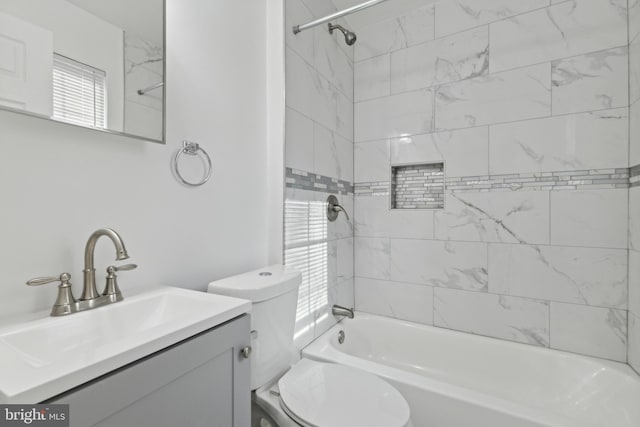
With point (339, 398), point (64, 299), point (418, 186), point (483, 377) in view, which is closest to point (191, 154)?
point (64, 299)

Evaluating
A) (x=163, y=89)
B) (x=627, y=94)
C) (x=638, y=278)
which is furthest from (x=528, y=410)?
(x=163, y=89)

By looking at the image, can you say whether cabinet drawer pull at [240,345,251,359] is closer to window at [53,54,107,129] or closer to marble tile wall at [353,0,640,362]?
window at [53,54,107,129]

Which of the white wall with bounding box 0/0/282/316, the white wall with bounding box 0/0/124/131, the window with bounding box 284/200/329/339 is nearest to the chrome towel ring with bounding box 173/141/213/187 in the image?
the white wall with bounding box 0/0/282/316

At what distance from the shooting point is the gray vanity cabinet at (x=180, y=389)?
55cm

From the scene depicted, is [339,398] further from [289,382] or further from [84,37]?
[84,37]

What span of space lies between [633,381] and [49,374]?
88.7 inches

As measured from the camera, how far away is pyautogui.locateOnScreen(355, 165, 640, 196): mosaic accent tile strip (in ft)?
5.33

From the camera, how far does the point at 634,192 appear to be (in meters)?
1.54

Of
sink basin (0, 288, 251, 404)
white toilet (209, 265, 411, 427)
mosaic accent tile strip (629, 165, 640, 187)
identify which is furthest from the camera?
mosaic accent tile strip (629, 165, 640, 187)

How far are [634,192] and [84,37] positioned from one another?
2427 mm

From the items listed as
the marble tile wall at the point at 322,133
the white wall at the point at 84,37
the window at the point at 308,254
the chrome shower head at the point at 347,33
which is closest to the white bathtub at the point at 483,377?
the window at the point at 308,254

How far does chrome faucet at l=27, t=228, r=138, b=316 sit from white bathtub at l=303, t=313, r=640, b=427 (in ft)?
3.63

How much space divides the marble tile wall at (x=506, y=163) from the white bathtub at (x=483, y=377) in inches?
4.4

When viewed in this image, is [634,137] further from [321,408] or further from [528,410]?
[321,408]
